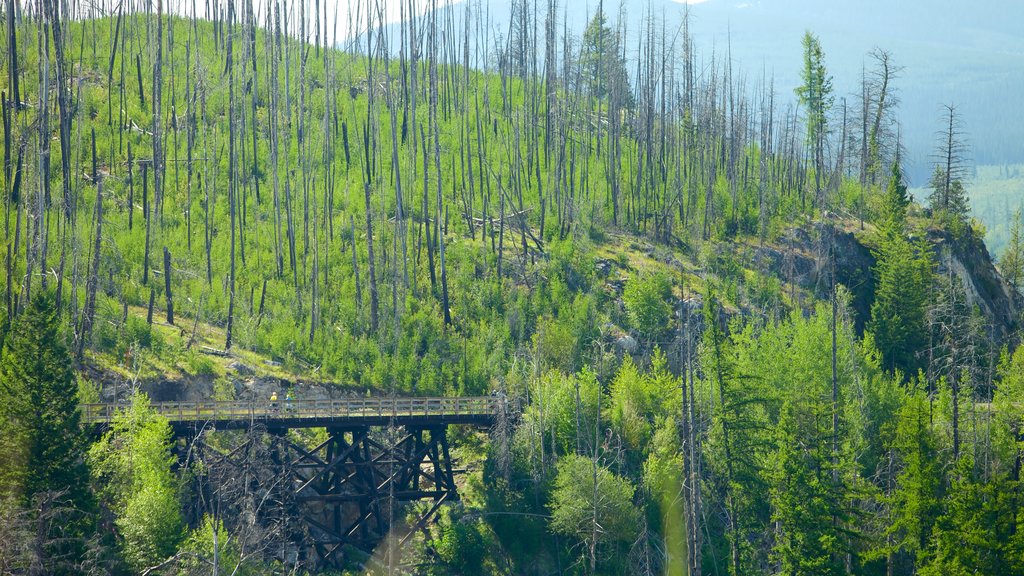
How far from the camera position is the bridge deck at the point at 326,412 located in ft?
146

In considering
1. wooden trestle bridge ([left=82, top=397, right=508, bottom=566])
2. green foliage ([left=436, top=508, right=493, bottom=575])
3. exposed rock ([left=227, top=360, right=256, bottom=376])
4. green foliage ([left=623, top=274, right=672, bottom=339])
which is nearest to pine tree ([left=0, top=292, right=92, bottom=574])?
wooden trestle bridge ([left=82, top=397, right=508, bottom=566])

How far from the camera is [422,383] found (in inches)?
2104

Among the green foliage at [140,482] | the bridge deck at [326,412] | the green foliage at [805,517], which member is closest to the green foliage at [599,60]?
the bridge deck at [326,412]

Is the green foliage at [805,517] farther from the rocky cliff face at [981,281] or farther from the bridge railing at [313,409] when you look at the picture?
the rocky cliff face at [981,281]

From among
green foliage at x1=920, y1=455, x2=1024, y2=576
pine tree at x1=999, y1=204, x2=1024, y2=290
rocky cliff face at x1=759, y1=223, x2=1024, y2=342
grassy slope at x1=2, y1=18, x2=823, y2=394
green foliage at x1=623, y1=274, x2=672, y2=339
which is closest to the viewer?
green foliage at x1=920, y1=455, x2=1024, y2=576

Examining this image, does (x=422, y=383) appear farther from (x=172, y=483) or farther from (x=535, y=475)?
(x=172, y=483)

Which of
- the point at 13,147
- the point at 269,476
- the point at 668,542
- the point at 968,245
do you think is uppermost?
the point at 13,147

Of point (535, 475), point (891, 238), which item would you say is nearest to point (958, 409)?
point (535, 475)

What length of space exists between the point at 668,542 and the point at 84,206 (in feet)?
112

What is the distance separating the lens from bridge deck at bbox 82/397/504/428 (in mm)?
44641

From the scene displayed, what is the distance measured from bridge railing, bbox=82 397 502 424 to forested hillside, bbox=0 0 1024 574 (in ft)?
3.94

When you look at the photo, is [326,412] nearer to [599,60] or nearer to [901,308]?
[901,308]

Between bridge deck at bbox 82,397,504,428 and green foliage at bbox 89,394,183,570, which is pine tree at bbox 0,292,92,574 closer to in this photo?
green foliage at bbox 89,394,183,570

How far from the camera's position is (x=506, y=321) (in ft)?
192
